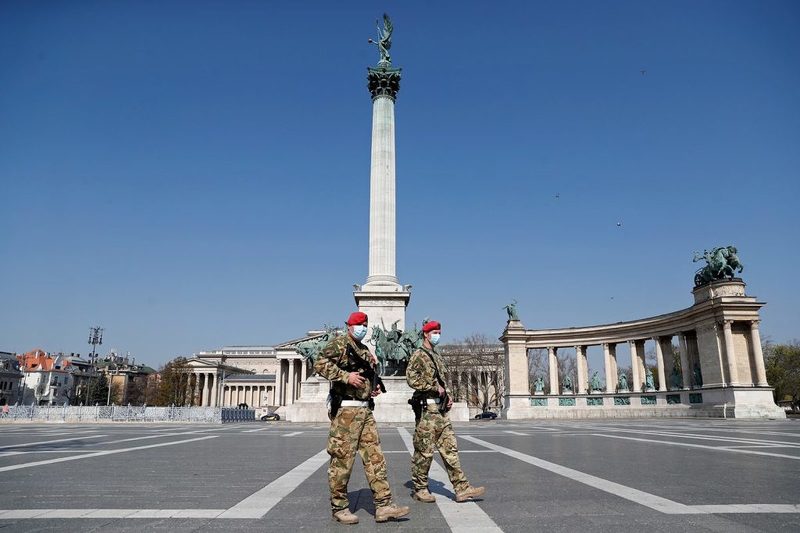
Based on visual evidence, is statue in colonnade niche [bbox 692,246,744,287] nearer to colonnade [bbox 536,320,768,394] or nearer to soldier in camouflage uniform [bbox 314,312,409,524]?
colonnade [bbox 536,320,768,394]

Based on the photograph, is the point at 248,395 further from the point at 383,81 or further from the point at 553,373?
the point at 383,81

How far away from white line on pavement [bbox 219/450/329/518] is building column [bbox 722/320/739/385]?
43.1m

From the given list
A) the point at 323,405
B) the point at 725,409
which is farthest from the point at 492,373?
the point at 323,405

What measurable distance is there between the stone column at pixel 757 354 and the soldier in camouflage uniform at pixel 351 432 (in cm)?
4659

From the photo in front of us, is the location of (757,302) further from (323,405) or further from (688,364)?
(323,405)

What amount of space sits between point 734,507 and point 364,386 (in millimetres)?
4356

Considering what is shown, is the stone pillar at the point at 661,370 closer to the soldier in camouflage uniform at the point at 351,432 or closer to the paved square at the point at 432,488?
the paved square at the point at 432,488

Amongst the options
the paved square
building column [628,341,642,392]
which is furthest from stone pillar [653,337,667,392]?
the paved square

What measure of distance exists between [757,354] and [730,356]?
2.49 metres

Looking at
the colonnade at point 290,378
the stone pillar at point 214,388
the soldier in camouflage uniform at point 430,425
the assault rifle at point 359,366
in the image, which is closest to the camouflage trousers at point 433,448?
the soldier in camouflage uniform at point 430,425

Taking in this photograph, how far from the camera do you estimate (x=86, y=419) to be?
4222cm

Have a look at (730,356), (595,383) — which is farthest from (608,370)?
(730,356)

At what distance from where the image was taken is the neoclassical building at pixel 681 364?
42.0m

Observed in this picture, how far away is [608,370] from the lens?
2221 inches
